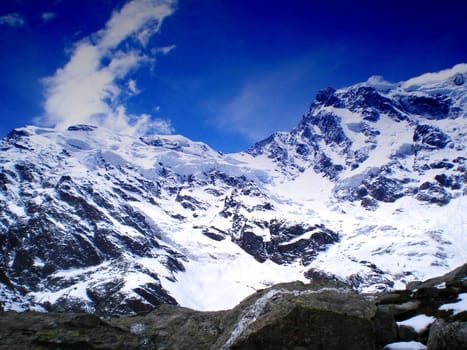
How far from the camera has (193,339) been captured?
50.9 ft

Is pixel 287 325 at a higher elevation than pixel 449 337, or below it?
higher

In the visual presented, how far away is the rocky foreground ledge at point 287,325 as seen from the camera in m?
12.2

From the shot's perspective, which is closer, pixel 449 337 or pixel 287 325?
pixel 449 337

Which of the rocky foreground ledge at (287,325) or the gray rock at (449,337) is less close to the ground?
the rocky foreground ledge at (287,325)

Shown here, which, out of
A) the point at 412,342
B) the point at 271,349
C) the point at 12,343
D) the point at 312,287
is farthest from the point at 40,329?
the point at 412,342

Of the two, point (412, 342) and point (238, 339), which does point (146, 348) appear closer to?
point (238, 339)

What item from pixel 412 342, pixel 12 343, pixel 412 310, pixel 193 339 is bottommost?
pixel 412 342

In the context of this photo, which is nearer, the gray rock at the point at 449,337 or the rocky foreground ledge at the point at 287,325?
the gray rock at the point at 449,337

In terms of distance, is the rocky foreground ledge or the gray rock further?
the rocky foreground ledge

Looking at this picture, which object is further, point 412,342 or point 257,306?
point 257,306

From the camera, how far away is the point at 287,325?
40.7 ft

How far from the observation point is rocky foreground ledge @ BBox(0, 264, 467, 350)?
12180 mm

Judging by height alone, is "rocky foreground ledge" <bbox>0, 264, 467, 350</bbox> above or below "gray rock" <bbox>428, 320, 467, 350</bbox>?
above

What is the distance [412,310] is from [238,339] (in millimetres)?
7048
